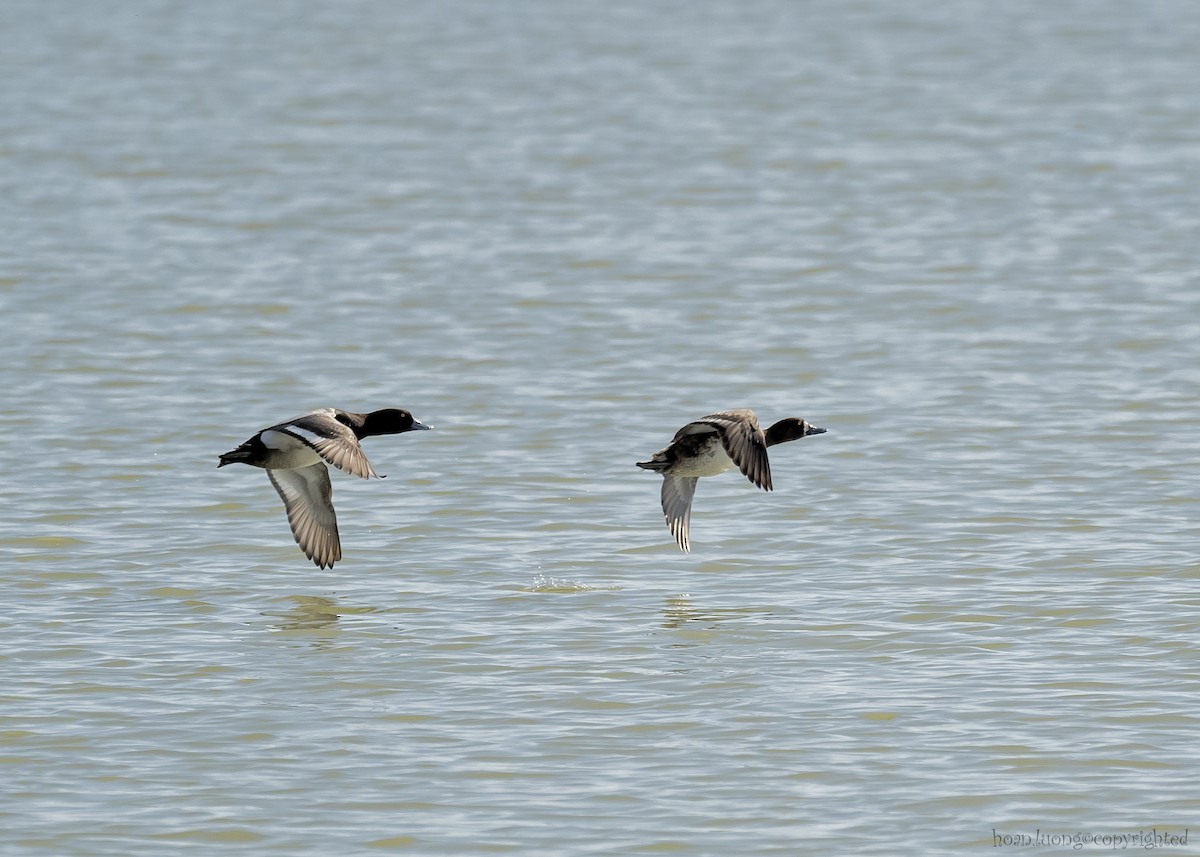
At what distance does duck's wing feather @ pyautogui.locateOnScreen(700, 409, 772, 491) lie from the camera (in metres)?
12.0

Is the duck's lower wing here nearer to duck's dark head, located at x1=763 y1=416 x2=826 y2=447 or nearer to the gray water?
the gray water

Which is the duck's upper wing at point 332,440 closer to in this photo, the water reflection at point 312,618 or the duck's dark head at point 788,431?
the water reflection at point 312,618

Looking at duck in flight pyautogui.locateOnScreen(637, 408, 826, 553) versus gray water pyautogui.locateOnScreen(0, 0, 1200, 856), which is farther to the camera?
duck in flight pyautogui.locateOnScreen(637, 408, 826, 553)

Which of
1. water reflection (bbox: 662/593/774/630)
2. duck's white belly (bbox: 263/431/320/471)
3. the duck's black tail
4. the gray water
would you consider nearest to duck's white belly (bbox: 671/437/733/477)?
the gray water

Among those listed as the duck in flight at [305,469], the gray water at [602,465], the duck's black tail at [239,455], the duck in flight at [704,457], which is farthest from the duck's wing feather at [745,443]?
the duck's black tail at [239,455]

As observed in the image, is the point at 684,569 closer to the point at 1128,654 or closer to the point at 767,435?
the point at 767,435

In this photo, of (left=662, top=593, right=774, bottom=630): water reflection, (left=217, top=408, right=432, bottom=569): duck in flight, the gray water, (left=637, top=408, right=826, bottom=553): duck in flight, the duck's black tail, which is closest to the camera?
the gray water

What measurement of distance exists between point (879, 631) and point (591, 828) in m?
3.29

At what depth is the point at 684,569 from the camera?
13.0 metres

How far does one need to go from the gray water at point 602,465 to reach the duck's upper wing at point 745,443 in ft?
2.89

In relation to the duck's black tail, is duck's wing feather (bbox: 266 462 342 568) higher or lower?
lower

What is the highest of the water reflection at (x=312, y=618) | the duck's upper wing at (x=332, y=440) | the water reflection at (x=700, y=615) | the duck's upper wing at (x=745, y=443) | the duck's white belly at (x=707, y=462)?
the duck's upper wing at (x=332, y=440)

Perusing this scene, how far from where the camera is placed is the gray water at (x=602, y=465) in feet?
30.1

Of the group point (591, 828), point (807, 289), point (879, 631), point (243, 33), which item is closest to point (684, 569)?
point (879, 631)
